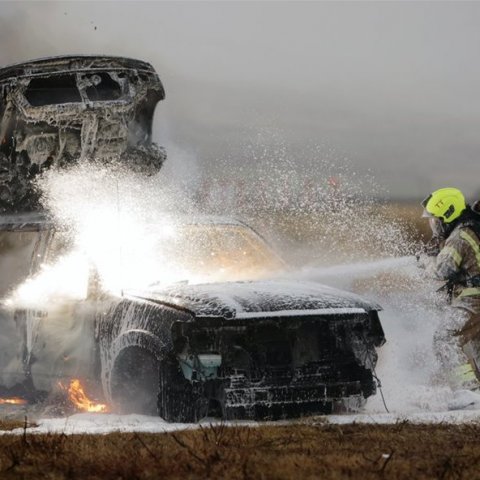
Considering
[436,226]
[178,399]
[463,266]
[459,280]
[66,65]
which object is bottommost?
[178,399]

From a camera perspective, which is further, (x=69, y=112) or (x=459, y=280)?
(x=69, y=112)

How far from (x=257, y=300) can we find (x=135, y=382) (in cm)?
127

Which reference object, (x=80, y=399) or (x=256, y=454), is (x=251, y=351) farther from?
(x=80, y=399)

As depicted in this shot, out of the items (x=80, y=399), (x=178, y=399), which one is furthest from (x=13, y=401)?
(x=178, y=399)

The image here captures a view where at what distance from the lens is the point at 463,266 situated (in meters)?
7.14

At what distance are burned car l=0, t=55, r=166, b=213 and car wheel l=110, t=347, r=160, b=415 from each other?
476 centimetres

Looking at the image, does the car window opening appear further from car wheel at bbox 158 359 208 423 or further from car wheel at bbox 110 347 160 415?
car wheel at bbox 158 359 208 423

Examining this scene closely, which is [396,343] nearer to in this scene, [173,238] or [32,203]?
[173,238]

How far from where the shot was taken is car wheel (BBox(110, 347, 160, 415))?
19.2 ft

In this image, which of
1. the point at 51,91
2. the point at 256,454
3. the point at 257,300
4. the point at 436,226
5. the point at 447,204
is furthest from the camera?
the point at 51,91

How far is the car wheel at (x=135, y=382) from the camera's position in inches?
230

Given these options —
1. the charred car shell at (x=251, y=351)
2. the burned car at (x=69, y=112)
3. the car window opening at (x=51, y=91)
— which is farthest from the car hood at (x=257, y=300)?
the car window opening at (x=51, y=91)

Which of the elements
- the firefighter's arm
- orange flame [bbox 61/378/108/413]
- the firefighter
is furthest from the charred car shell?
the firefighter's arm

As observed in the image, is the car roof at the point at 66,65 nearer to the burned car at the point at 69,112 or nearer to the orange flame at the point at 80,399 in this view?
the burned car at the point at 69,112
